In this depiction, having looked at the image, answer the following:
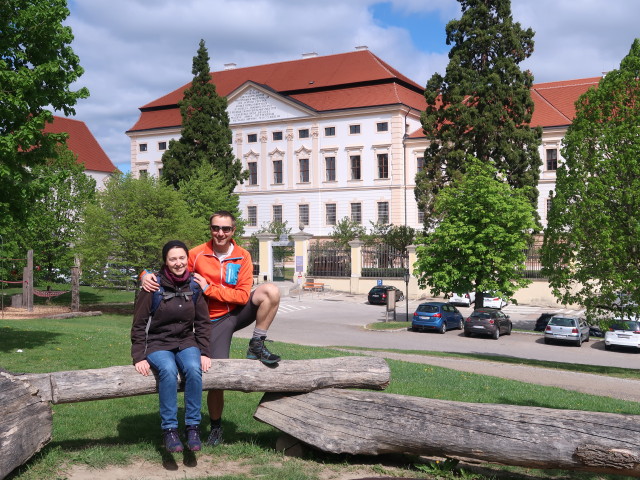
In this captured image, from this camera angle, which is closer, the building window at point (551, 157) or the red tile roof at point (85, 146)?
the building window at point (551, 157)

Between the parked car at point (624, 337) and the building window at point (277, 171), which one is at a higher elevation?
the building window at point (277, 171)

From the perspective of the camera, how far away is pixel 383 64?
2672 inches

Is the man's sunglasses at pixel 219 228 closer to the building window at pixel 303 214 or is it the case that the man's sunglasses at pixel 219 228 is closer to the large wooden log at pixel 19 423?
the large wooden log at pixel 19 423

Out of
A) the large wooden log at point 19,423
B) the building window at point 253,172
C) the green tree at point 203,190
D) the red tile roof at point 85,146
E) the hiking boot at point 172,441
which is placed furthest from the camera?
the red tile roof at point 85,146

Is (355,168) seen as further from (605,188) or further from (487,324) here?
(605,188)

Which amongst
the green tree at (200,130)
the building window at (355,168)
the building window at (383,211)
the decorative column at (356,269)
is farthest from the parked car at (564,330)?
the building window at (355,168)

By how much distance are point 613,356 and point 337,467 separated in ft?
75.3

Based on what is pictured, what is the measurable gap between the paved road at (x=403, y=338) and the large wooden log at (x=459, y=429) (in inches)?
699

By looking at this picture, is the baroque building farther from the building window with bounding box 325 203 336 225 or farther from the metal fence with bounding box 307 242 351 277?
the metal fence with bounding box 307 242 351 277

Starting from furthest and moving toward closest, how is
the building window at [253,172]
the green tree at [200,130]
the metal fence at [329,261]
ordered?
the building window at [253,172] → the metal fence at [329,261] → the green tree at [200,130]

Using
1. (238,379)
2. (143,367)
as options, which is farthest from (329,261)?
(143,367)

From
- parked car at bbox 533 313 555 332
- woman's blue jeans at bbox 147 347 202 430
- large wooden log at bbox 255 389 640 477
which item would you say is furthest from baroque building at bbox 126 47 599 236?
woman's blue jeans at bbox 147 347 202 430

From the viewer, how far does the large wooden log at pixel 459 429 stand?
565cm

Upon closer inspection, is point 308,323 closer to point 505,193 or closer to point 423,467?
point 505,193
